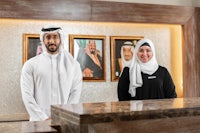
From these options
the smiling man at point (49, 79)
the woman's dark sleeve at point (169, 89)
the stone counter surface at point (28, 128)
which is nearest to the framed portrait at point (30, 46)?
the smiling man at point (49, 79)

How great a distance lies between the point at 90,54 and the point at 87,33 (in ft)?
1.00

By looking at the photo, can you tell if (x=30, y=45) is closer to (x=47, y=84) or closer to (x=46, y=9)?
(x=46, y=9)

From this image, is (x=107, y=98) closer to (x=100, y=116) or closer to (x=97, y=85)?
(x=97, y=85)

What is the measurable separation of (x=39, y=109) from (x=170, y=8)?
2.60 metres

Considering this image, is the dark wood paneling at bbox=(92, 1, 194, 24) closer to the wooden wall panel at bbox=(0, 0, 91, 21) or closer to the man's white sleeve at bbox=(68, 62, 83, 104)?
the wooden wall panel at bbox=(0, 0, 91, 21)

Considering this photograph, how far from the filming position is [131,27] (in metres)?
5.12

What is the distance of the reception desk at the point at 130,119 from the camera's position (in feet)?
5.88

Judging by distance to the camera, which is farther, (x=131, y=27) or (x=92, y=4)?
(x=131, y=27)

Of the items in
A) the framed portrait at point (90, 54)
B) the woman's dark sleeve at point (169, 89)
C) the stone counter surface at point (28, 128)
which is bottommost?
the stone counter surface at point (28, 128)

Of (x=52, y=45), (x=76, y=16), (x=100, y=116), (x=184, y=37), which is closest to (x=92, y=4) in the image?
(x=76, y=16)

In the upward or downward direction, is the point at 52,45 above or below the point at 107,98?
above

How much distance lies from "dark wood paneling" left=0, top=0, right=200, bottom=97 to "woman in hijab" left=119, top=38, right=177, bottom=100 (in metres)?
1.23

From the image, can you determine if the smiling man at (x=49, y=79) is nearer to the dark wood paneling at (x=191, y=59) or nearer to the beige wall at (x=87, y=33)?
the beige wall at (x=87, y=33)

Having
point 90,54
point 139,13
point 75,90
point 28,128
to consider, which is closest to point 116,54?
point 90,54
